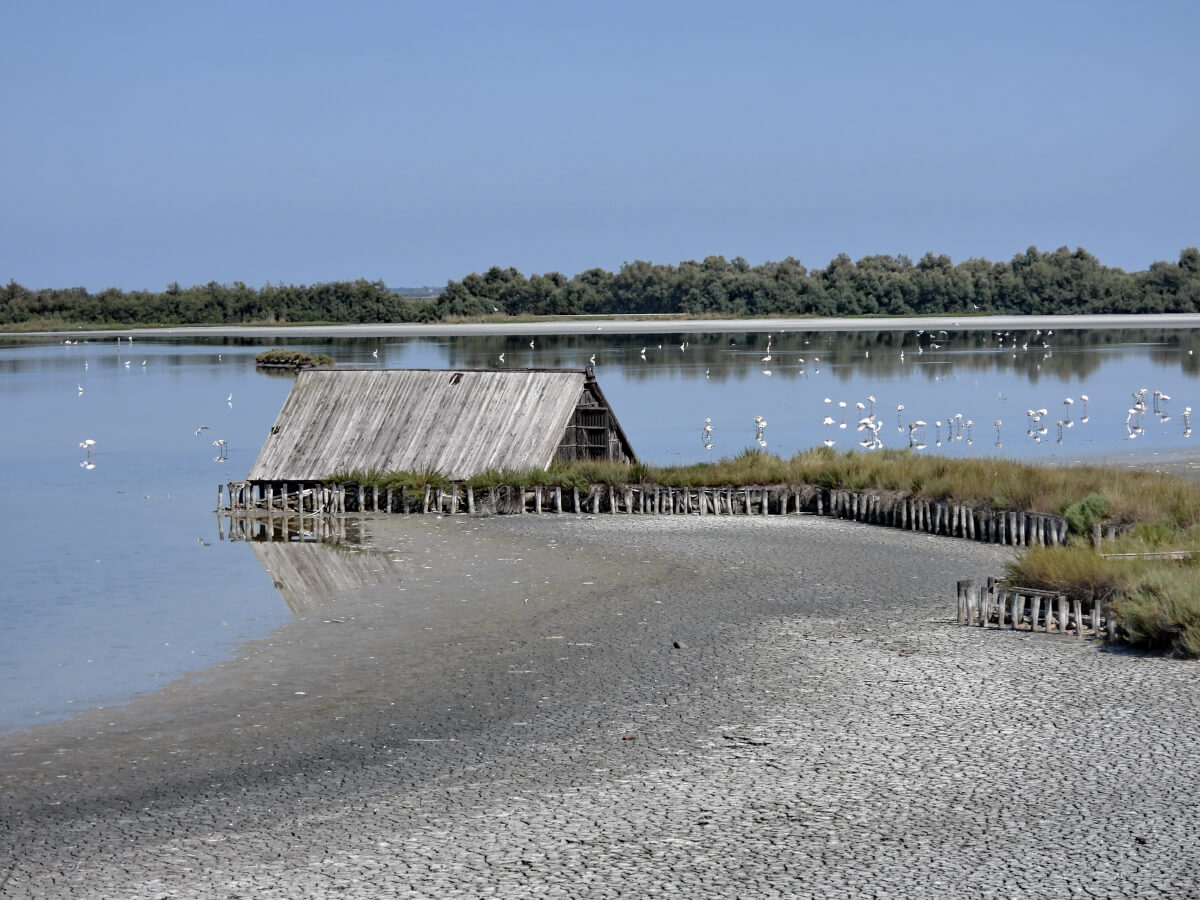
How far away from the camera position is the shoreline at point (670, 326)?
418 ft

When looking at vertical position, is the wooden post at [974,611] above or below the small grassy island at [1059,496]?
below

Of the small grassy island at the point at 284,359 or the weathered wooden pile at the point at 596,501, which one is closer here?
the weathered wooden pile at the point at 596,501

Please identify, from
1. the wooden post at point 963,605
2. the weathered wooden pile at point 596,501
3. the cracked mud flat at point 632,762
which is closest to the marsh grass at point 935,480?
the weathered wooden pile at point 596,501

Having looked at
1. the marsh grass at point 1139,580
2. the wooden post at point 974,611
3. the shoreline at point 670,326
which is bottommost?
the wooden post at point 974,611

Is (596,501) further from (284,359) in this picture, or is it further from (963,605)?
(284,359)

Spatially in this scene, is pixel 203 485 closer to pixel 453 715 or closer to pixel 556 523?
pixel 556 523

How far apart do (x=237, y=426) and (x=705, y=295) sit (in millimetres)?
109853

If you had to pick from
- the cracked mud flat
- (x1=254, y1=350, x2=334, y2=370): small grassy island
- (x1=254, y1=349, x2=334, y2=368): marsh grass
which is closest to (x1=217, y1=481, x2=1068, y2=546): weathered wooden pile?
the cracked mud flat

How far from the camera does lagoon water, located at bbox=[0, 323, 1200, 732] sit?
63.3 ft

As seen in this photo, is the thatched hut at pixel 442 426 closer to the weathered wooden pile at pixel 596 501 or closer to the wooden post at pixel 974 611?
the weathered wooden pile at pixel 596 501

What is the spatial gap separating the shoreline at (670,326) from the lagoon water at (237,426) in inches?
417

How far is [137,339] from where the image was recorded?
137 meters

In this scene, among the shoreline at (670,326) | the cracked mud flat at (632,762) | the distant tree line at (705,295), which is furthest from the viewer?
the distant tree line at (705,295)

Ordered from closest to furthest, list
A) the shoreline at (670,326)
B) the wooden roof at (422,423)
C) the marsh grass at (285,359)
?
the wooden roof at (422,423), the marsh grass at (285,359), the shoreline at (670,326)
